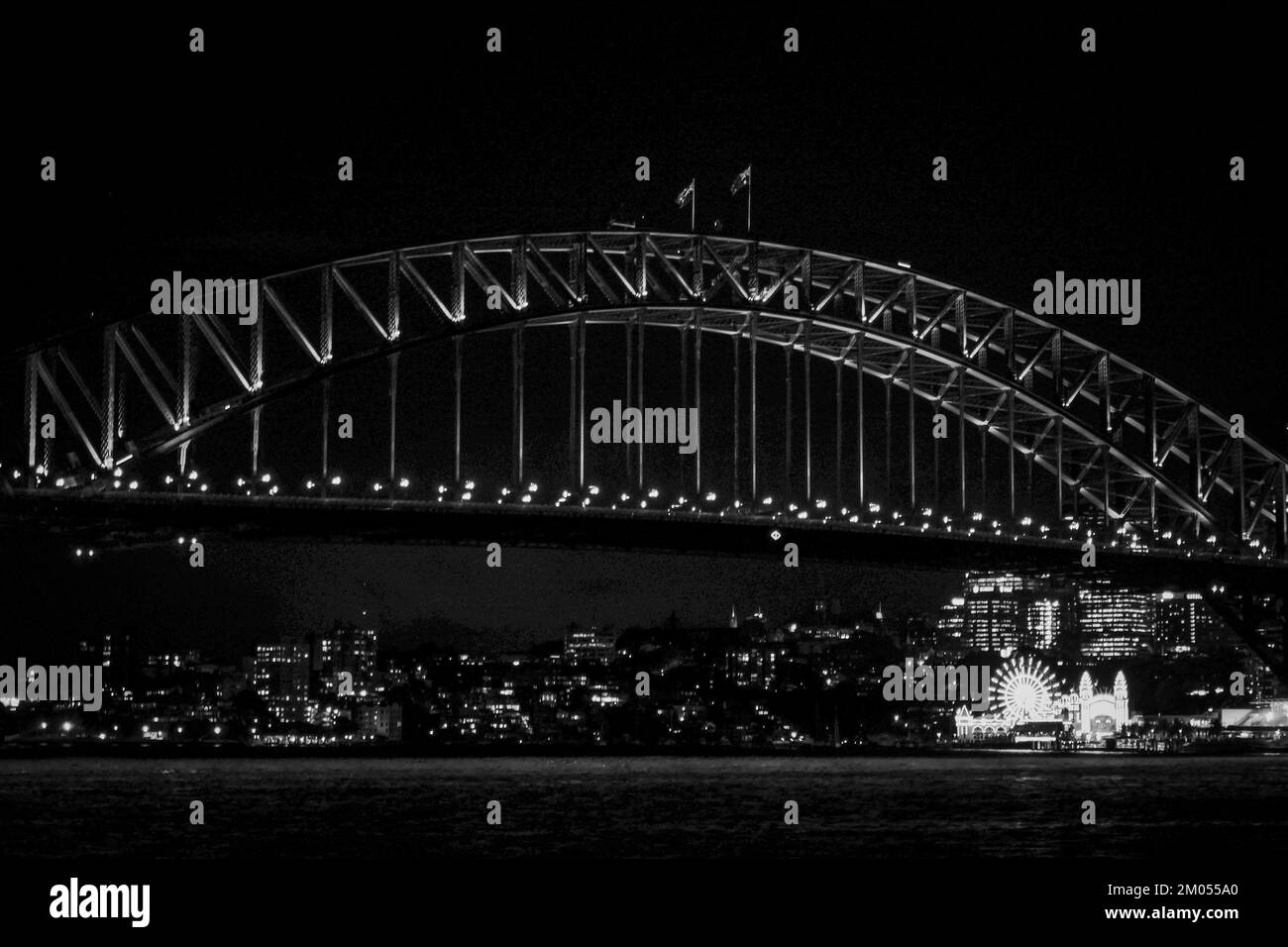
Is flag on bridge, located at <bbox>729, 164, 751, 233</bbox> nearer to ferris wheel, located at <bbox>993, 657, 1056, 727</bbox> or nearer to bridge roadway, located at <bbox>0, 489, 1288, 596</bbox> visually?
bridge roadway, located at <bbox>0, 489, 1288, 596</bbox>

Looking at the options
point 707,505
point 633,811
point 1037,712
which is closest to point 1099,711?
point 1037,712

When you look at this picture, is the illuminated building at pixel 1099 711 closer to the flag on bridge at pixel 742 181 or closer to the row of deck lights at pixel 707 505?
the row of deck lights at pixel 707 505

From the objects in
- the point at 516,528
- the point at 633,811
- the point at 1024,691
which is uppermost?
the point at 516,528

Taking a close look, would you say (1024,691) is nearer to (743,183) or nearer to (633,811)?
(743,183)

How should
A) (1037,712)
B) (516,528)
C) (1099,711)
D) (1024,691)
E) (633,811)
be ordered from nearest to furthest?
(633,811) → (516,528) → (1024,691) → (1037,712) → (1099,711)

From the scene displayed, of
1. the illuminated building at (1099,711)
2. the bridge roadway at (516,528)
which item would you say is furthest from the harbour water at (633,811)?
the illuminated building at (1099,711)

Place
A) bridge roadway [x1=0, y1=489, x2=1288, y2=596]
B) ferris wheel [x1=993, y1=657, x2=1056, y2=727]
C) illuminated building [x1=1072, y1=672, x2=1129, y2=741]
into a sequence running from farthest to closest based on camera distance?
1. illuminated building [x1=1072, y1=672, x2=1129, y2=741]
2. ferris wheel [x1=993, y1=657, x2=1056, y2=727]
3. bridge roadway [x1=0, y1=489, x2=1288, y2=596]

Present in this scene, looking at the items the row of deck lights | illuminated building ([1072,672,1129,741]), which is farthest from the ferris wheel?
the row of deck lights

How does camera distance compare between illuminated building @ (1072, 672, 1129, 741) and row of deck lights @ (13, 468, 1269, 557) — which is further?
A: illuminated building @ (1072, 672, 1129, 741)
